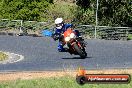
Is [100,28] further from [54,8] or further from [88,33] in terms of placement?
[54,8]

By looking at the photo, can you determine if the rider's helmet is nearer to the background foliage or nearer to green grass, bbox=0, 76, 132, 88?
green grass, bbox=0, 76, 132, 88

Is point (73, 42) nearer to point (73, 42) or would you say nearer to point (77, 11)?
point (73, 42)

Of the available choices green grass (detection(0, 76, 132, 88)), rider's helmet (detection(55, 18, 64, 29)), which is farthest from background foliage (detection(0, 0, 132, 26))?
green grass (detection(0, 76, 132, 88))

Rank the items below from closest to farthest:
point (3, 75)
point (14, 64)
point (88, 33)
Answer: point (3, 75), point (14, 64), point (88, 33)

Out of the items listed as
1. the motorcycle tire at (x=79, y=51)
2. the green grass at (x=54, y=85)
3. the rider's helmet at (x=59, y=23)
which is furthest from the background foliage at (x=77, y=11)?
the green grass at (x=54, y=85)

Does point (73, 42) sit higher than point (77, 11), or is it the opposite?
point (73, 42)

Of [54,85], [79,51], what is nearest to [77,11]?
[79,51]

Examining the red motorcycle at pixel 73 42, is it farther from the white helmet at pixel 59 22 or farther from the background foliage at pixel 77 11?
the background foliage at pixel 77 11

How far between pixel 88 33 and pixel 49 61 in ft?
62.7

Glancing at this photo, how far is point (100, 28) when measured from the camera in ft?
130

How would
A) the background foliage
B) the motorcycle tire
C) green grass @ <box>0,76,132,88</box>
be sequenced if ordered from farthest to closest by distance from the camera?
the background foliage
the motorcycle tire
green grass @ <box>0,76,132,88</box>

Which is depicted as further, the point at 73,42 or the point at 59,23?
the point at 73,42

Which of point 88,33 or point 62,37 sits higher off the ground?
point 62,37

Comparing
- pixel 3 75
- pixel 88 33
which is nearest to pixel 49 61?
pixel 3 75
